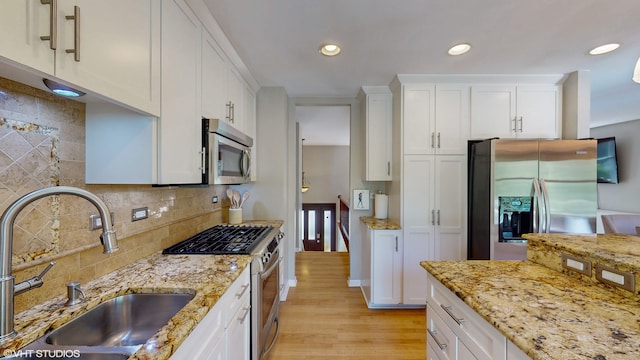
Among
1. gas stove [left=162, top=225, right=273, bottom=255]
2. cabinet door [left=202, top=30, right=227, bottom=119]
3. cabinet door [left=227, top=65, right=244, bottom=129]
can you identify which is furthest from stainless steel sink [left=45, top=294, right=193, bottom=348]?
cabinet door [left=227, top=65, right=244, bottom=129]

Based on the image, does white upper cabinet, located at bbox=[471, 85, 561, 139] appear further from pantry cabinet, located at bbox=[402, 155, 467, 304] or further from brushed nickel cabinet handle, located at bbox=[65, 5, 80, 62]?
brushed nickel cabinet handle, located at bbox=[65, 5, 80, 62]

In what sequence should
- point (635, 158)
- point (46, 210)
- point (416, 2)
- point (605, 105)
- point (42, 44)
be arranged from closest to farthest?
point (42, 44)
point (46, 210)
point (416, 2)
point (605, 105)
point (635, 158)

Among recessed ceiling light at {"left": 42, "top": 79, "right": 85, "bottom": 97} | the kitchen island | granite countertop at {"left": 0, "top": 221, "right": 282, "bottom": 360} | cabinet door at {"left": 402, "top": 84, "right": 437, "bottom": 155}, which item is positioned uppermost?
cabinet door at {"left": 402, "top": 84, "right": 437, "bottom": 155}

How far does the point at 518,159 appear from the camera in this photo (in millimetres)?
2221

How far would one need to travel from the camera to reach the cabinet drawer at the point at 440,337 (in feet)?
3.66

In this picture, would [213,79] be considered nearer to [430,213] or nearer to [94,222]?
[94,222]

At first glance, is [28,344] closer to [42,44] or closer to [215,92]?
[42,44]

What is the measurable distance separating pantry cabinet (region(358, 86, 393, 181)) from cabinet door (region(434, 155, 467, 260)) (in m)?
0.57

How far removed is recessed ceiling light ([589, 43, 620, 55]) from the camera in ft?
6.41

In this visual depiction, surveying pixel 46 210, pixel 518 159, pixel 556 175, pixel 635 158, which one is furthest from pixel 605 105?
pixel 46 210

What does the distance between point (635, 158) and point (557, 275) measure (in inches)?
209

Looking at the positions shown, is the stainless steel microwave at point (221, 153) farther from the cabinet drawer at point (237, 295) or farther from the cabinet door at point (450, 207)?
the cabinet door at point (450, 207)

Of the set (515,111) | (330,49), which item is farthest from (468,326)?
(515,111)

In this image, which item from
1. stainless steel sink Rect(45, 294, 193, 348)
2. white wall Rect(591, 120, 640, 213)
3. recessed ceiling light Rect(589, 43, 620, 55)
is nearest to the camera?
stainless steel sink Rect(45, 294, 193, 348)
